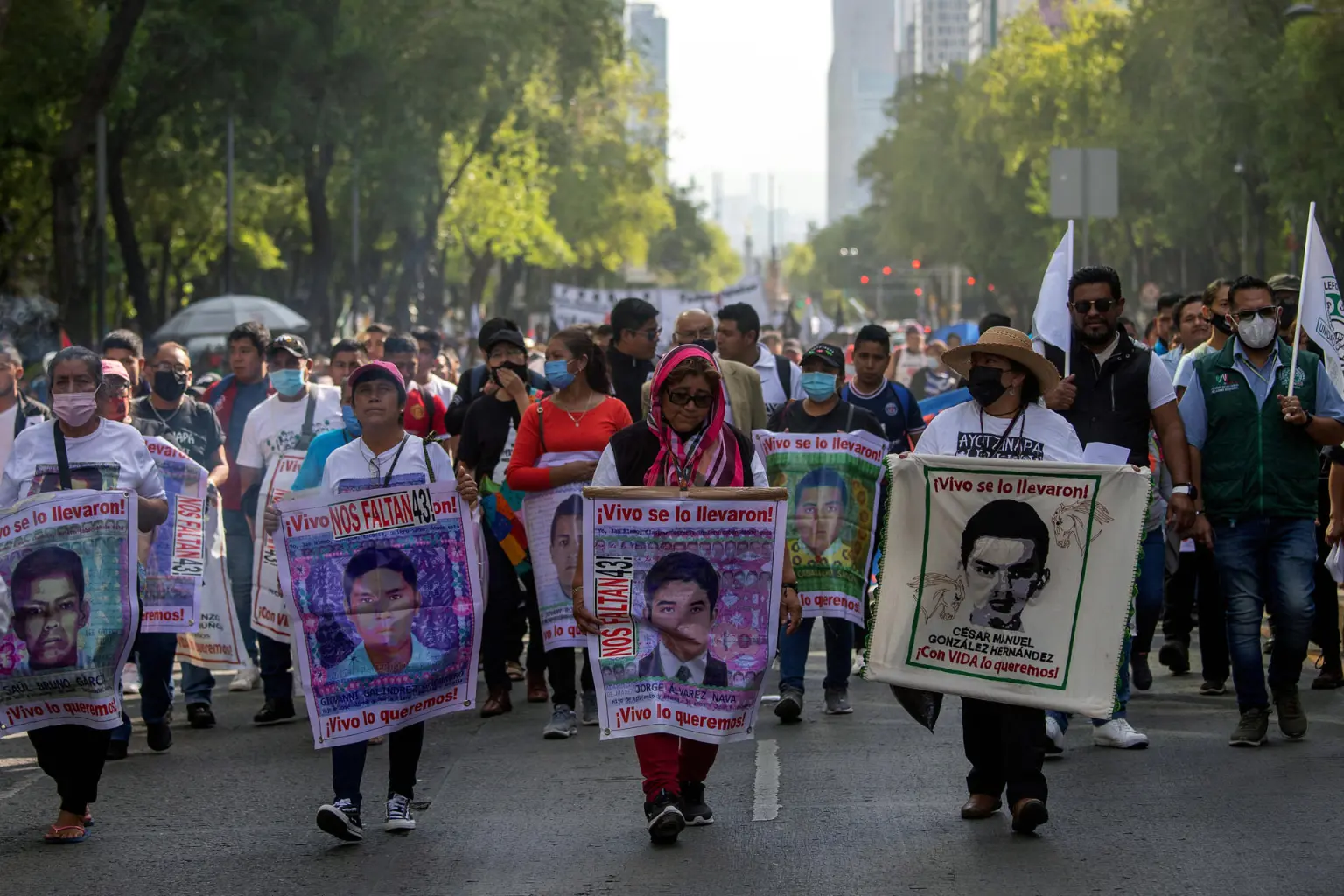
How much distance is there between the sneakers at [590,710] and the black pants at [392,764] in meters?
2.67

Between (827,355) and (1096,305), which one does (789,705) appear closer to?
(827,355)

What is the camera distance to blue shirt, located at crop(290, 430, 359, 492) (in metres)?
9.07

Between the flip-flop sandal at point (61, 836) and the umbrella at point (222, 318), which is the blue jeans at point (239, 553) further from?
the umbrella at point (222, 318)

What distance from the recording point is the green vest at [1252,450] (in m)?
9.05

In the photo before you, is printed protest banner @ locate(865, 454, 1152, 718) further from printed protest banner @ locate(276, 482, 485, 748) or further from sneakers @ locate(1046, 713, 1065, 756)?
printed protest banner @ locate(276, 482, 485, 748)

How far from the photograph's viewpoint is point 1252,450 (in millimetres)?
9117

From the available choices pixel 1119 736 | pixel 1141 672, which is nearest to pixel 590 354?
pixel 1119 736

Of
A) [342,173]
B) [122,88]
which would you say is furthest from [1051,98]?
[122,88]

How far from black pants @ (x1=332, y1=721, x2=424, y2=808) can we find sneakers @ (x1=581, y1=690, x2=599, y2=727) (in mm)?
2666

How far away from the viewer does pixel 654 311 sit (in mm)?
11602

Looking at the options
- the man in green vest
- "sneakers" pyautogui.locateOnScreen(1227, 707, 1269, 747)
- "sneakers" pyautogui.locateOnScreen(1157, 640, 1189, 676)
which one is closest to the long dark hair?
the man in green vest

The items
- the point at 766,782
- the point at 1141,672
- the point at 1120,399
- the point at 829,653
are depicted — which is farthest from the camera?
the point at 1141,672

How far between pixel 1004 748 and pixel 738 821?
1025 mm

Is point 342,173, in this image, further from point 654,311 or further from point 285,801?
point 285,801
